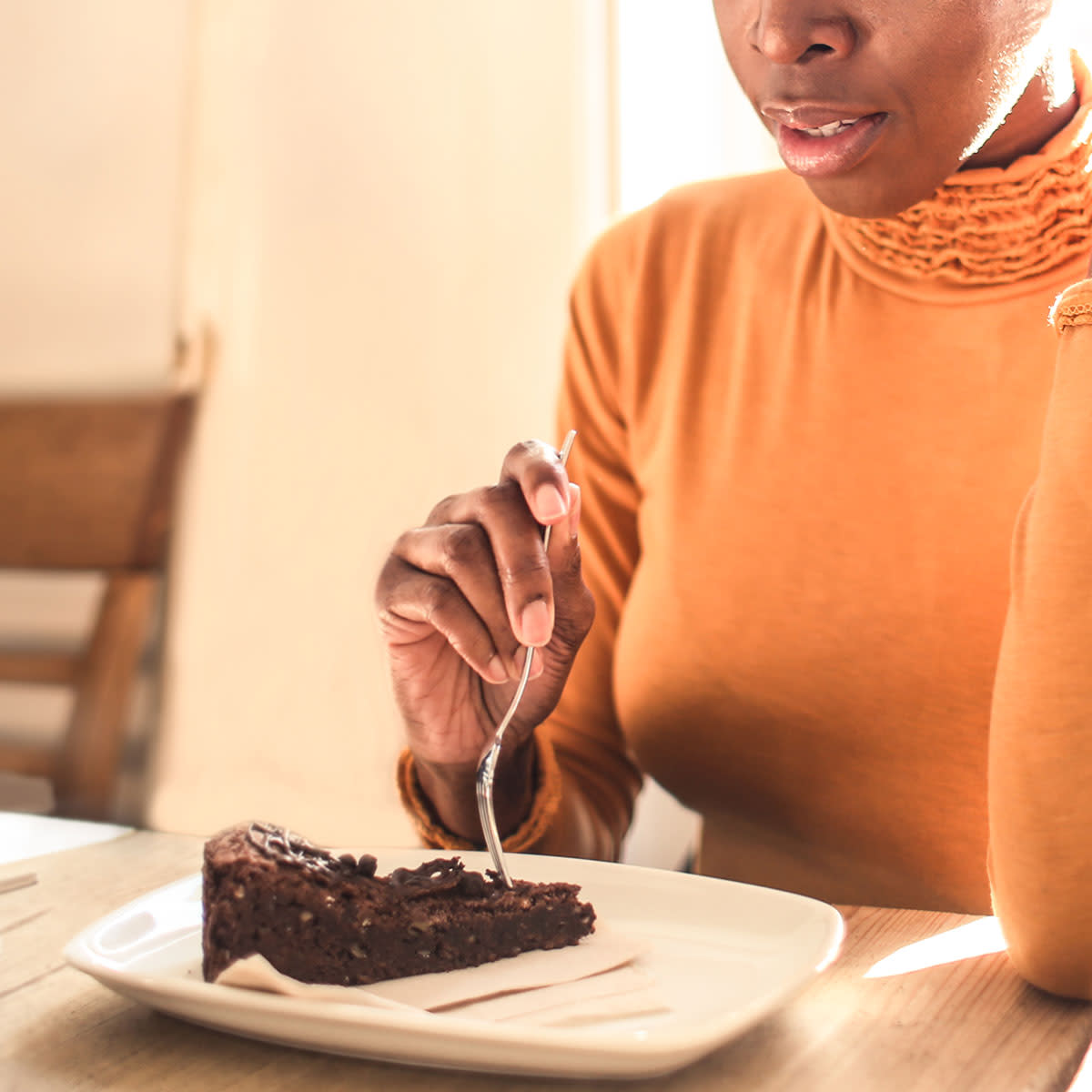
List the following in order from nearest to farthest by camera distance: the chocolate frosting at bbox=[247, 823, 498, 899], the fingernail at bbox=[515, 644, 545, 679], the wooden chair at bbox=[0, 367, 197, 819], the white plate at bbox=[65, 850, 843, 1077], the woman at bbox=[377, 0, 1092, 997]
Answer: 1. the white plate at bbox=[65, 850, 843, 1077]
2. the chocolate frosting at bbox=[247, 823, 498, 899]
3. the woman at bbox=[377, 0, 1092, 997]
4. the fingernail at bbox=[515, 644, 545, 679]
5. the wooden chair at bbox=[0, 367, 197, 819]

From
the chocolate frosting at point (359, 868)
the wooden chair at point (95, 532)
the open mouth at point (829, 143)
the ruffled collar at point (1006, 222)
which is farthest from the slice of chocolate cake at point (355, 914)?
the wooden chair at point (95, 532)

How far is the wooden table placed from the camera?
0.42 m

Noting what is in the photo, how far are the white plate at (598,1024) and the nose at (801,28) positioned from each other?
0.43m

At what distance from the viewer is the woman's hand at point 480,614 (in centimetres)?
65

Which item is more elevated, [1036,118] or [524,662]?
[1036,118]

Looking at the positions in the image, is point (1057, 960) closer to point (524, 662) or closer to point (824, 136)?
point (524, 662)

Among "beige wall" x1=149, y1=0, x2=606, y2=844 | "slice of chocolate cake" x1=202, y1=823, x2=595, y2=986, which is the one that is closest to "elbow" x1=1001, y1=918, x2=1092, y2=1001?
"slice of chocolate cake" x1=202, y1=823, x2=595, y2=986

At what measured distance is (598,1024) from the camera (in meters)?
0.44

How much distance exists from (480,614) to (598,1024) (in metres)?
0.28

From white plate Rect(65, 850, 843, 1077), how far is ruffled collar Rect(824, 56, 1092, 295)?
1.59 feet

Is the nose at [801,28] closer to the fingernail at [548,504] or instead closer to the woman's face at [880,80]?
the woman's face at [880,80]

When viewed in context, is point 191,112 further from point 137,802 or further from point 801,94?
point 801,94

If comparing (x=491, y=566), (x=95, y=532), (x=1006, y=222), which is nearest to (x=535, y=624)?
(x=491, y=566)

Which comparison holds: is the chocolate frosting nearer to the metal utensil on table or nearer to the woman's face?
the metal utensil on table
